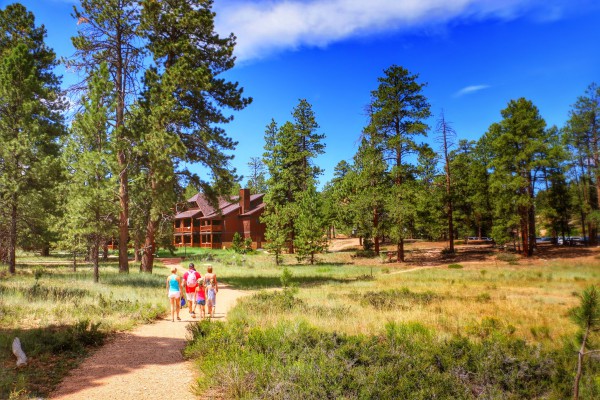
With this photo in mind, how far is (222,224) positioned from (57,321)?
45.4 m

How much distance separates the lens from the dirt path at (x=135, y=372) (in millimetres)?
5605

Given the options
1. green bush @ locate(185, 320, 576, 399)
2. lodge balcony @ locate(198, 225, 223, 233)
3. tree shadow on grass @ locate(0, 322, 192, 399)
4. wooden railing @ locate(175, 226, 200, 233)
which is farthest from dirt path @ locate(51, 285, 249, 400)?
wooden railing @ locate(175, 226, 200, 233)

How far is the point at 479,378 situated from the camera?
18.9 ft

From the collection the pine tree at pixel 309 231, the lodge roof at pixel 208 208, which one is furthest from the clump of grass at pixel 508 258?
the lodge roof at pixel 208 208

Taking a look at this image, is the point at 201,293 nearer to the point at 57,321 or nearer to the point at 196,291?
the point at 196,291

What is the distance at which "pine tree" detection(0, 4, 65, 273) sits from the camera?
62.5 feet

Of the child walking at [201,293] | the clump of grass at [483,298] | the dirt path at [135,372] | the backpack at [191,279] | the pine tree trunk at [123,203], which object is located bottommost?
the clump of grass at [483,298]

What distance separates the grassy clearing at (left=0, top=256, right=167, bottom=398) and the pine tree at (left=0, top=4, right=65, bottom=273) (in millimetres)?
6134

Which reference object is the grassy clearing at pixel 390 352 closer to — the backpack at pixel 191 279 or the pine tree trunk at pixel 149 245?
the backpack at pixel 191 279

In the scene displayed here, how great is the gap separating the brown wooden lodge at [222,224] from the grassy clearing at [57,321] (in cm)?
3753

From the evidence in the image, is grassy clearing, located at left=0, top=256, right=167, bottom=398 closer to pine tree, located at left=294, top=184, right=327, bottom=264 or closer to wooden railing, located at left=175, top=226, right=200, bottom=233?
pine tree, located at left=294, top=184, right=327, bottom=264

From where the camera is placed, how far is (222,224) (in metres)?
54.4

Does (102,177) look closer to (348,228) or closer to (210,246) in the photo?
(348,228)

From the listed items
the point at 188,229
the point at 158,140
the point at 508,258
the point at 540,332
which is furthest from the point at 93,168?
the point at 188,229
